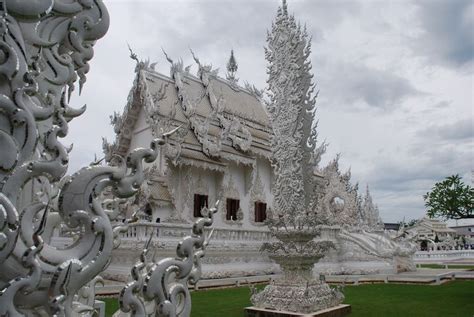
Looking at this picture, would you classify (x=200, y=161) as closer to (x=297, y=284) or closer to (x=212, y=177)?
(x=212, y=177)

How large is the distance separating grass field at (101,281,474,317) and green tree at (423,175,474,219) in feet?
99.1

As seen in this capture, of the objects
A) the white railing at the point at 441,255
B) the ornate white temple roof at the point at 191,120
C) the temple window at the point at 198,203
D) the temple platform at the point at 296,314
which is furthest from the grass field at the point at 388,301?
the white railing at the point at 441,255

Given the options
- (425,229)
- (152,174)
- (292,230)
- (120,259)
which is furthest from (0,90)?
(425,229)

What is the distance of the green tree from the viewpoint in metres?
37.5

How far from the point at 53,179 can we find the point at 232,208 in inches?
562

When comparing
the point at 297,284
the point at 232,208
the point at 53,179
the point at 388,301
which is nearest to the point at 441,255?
the point at 232,208

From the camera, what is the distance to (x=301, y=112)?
23.5ft

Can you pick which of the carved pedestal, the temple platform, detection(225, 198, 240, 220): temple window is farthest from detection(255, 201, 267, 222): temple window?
the temple platform

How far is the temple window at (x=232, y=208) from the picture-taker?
622 inches

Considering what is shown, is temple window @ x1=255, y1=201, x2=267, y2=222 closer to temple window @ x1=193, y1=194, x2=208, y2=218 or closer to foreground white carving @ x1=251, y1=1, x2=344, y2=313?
temple window @ x1=193, y1=194, x2=208, y2=218

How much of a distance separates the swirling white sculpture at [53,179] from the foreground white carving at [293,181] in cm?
438

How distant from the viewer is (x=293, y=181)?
6.93 meters

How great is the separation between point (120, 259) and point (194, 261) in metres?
9.44

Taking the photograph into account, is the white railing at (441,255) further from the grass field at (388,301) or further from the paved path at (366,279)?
the grass field at (388,301)
